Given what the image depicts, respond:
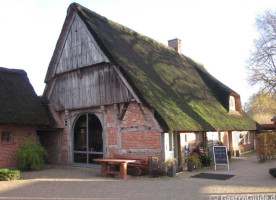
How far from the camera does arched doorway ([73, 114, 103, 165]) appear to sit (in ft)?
46.6

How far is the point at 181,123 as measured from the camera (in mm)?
11617

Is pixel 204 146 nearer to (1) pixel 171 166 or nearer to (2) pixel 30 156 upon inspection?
(1) pixel 171 166

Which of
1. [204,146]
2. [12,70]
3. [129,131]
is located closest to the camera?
[129,131]

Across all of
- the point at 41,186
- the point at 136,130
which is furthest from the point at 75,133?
the point at 41,186

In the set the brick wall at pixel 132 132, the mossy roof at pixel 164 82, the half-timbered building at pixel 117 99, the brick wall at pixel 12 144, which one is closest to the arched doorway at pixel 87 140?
the half-timbered building at pixel 117 99

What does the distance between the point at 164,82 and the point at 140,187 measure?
7.01m

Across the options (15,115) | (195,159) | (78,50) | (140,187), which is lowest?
(140,187)

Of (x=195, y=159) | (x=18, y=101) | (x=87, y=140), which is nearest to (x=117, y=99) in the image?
(x=87, y=140)

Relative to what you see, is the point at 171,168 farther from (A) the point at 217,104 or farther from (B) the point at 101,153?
(A) the point at 217,104

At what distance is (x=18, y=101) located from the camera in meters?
14.5

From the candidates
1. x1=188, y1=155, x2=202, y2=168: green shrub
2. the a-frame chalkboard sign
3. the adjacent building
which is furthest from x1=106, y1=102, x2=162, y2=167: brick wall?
the adjacent building

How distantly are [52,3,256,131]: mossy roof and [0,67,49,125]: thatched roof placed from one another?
17.4 feet

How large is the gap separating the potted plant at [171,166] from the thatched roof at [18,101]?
24.2 ft

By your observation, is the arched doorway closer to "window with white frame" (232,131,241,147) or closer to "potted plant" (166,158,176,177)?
"potted plant" (166,158,176,177)
